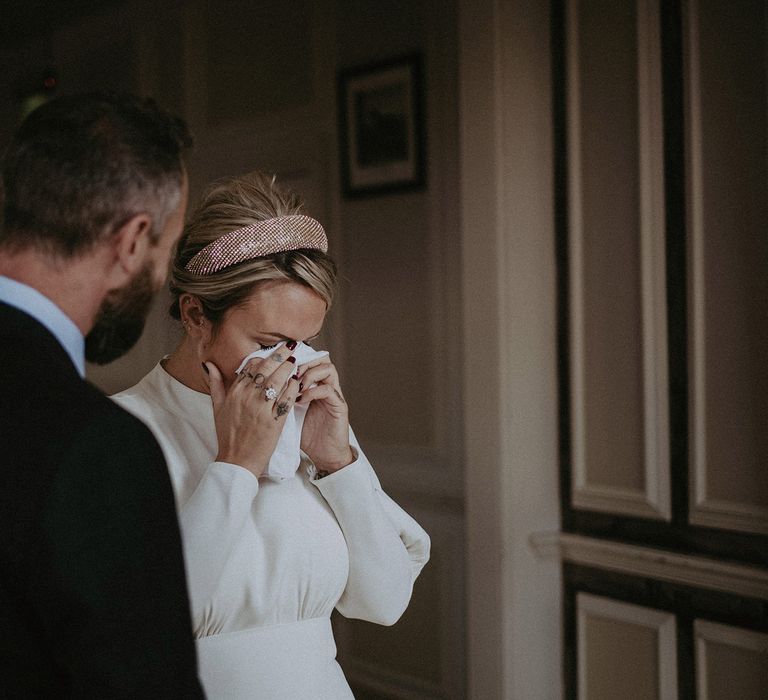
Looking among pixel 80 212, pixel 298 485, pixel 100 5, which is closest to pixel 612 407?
pixel 298 485

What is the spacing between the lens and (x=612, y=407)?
2.43 metres

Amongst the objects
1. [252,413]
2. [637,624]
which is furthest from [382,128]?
[252,413]

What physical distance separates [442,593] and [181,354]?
6.25ft

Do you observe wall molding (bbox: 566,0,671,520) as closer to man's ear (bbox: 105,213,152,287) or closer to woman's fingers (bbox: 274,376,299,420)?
woman's fingers (bbox: 274,376,299,420)

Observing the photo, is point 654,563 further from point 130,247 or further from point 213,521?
point 130,247

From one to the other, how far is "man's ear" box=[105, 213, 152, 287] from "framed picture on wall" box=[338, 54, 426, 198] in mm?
2202

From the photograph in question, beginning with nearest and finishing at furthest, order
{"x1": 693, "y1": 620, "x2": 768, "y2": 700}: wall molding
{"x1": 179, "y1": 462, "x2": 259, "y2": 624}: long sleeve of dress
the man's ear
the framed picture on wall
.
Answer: the man's ear
{"x1": 179, "y1": 462, "x2": 259, "y2": 624}: long sleeve of dress
{"x1": 693, "y1": 620, "x2": 768, "y2": 700}: wall molding
the framed picture on wall

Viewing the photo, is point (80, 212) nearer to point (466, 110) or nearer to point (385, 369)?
point (466, 110)

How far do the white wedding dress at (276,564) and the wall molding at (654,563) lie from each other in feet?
3.85

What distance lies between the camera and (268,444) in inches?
44.6

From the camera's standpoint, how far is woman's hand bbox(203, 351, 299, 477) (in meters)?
1.13

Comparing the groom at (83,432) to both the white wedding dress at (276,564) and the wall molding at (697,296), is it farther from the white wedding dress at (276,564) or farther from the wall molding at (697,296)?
the wall molding at (697,296)

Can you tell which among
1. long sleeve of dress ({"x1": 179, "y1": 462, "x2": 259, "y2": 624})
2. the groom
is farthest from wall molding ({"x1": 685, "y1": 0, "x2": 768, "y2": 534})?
the groom

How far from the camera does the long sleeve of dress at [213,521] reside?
42.6 inches
